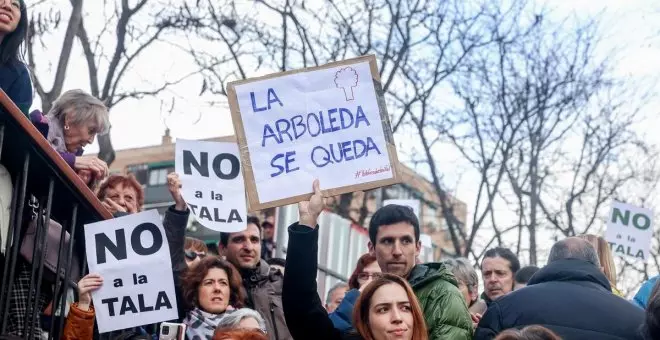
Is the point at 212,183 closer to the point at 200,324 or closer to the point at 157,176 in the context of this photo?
the point at 200,324

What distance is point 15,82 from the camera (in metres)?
4.57

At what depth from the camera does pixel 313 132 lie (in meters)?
5.08

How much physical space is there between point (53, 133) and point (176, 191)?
1055 millimetres

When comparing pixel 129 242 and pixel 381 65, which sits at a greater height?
pixel 381 65

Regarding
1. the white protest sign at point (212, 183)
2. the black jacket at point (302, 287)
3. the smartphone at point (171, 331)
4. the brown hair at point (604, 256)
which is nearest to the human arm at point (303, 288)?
the black jacket at point (302, 287)

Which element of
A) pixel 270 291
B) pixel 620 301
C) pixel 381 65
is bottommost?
pixel 620 301

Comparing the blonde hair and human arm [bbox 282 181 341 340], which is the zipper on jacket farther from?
human arm [bbox 282 181 341 340]

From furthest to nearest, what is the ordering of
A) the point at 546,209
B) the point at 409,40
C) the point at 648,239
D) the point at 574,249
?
the point at 546,209 → the point at 409,40 → the point at 648,239 → the point at 574,249

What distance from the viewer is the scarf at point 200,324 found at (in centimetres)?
566

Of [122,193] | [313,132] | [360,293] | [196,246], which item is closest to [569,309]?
[360,293]

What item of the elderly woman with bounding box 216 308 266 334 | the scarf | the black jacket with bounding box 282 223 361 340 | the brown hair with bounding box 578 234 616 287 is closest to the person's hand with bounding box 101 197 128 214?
the scarf

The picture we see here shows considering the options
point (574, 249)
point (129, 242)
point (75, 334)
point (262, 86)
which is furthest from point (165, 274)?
point (574, 249)

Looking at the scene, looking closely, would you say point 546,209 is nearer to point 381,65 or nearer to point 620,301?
point 381,65

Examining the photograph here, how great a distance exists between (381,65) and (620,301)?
1453 centimetres
